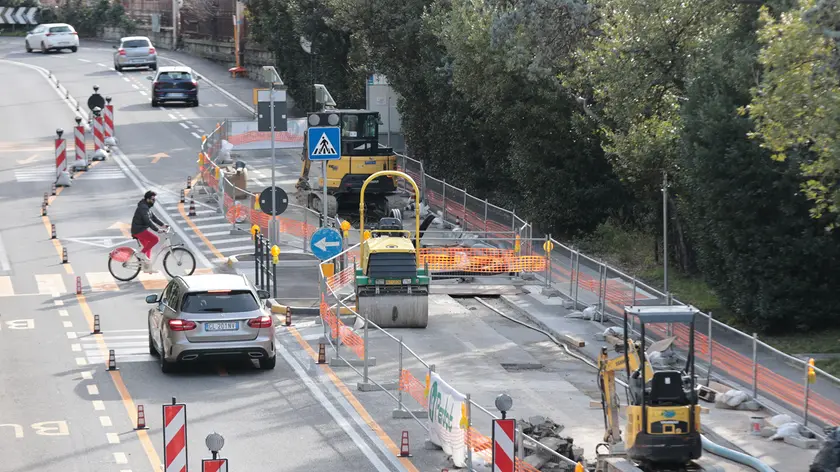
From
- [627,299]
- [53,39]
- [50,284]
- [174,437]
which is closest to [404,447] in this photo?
[174,437]

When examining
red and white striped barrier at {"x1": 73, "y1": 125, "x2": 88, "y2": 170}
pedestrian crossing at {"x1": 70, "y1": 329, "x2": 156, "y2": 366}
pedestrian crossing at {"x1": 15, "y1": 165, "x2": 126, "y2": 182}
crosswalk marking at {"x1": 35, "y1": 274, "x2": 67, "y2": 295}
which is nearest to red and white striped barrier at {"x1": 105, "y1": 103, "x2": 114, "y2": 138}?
pedestrian crossing at {"x1": 15, "y1": 165, "x2": 126, "y2": 182}

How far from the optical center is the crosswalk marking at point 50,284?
26.1 metres

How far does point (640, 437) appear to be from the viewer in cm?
1441

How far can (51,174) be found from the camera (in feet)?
133

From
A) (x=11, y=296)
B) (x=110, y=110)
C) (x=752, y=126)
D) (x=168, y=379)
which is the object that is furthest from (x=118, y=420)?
(x=110, y=110)

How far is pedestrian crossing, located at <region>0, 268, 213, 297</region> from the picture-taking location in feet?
85.8

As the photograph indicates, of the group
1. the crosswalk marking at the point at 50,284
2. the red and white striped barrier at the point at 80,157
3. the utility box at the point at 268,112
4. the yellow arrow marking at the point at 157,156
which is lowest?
the crosswalk marking at the point at 50,284

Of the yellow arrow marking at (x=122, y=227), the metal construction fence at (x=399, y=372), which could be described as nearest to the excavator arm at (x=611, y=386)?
the metal construction fence at (x=399, y=372)

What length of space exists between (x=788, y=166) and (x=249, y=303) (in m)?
8.95

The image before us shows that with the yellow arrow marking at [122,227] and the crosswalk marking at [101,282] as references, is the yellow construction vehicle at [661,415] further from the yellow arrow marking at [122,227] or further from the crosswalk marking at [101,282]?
the yellow arrow marking at [122,227]

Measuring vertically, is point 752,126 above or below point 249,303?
above

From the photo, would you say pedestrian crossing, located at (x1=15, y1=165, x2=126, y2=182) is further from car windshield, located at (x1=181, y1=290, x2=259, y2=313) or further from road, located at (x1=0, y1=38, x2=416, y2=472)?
car windshield, located at (x1=181, y1=290, x2=259, y2=313)

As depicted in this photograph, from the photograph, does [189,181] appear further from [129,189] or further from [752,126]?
[752,126]

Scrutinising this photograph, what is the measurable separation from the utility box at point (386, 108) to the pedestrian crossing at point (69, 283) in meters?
20.7
